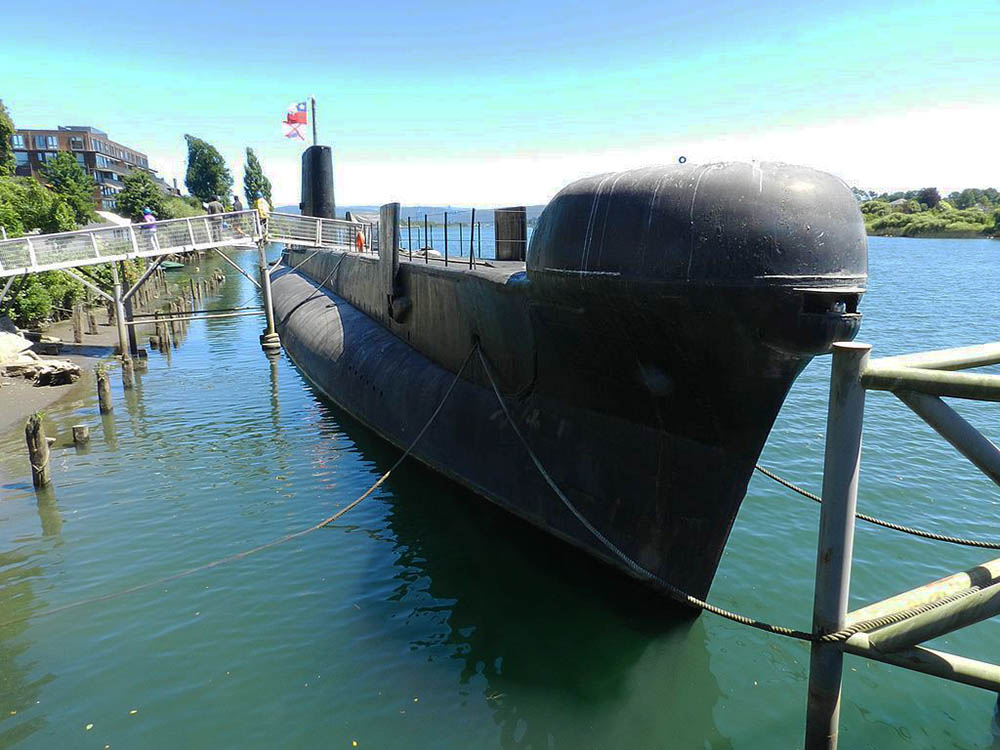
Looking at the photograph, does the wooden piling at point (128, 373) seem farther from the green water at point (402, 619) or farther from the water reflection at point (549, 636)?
the water reflection at point (549, 636)

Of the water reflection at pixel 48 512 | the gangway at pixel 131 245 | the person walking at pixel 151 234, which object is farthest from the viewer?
the person walking at pixel 151 234

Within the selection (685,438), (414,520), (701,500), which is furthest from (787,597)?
(414,520)

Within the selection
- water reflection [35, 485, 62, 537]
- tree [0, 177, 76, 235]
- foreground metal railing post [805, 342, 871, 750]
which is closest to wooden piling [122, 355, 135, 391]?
water reflection [35, 485, 62, 537]

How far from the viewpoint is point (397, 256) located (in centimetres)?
1245

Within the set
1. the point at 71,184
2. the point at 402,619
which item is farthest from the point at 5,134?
the point at 402,619

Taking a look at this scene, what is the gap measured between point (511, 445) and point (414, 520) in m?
2.07

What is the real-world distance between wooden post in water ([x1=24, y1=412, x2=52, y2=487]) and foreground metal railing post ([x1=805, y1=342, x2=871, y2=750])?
11.6 metres

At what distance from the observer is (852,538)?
4.20 m

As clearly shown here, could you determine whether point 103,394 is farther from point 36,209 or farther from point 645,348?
point 36,209

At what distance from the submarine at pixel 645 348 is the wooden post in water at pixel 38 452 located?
243 inches

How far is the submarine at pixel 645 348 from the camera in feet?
15.9

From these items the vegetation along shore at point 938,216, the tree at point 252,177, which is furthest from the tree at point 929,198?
the tree at point 252,177

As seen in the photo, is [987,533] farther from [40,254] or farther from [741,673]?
[40,254]

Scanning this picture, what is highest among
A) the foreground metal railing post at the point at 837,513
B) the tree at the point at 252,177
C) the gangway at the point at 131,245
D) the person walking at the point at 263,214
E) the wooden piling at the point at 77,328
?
the tree at the point at 252,177
